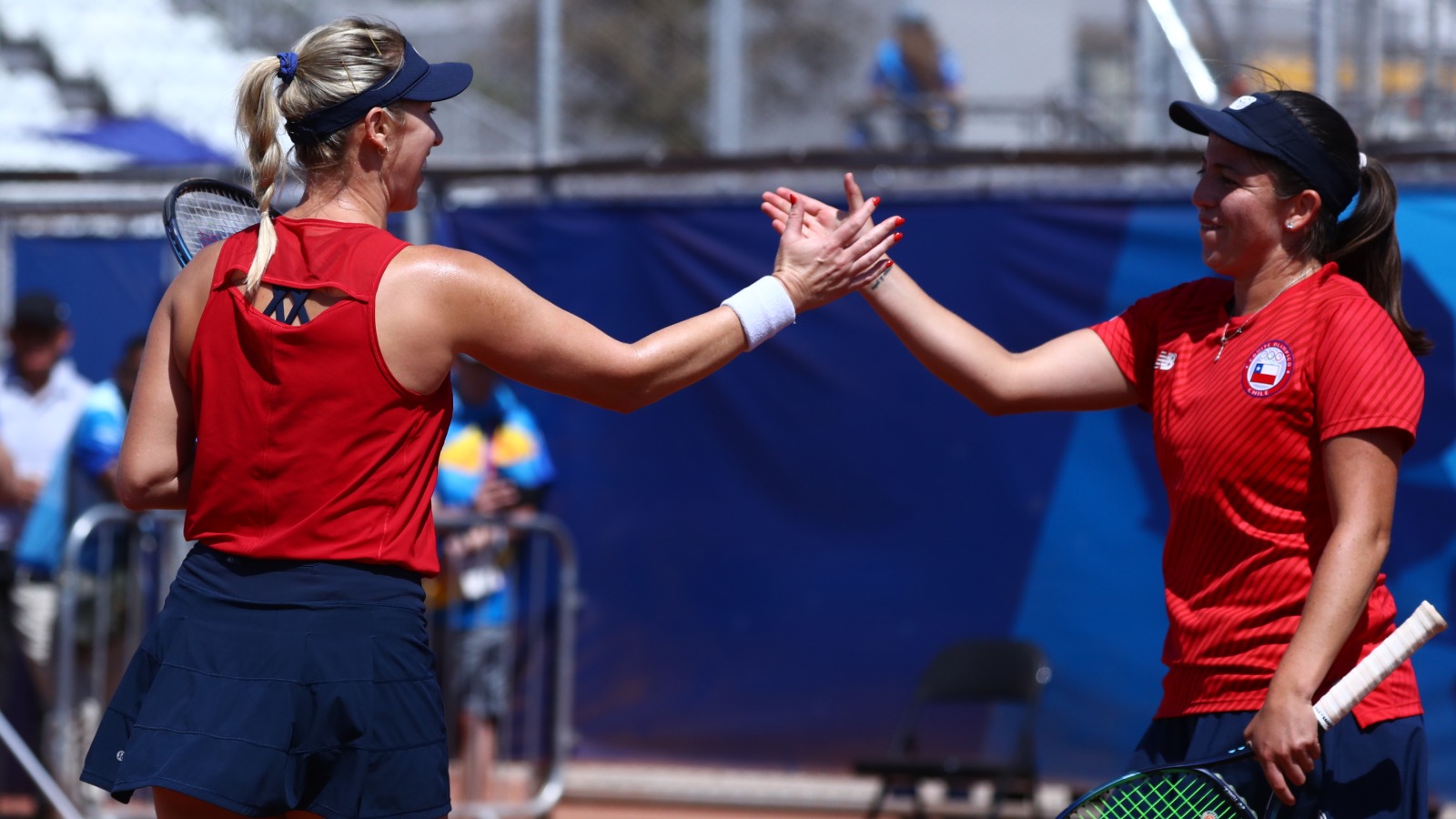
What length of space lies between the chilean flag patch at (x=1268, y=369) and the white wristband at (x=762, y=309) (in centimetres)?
81

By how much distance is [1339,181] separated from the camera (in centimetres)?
292

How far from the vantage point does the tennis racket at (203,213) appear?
2.96 metres

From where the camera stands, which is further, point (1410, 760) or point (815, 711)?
point (815, 711)

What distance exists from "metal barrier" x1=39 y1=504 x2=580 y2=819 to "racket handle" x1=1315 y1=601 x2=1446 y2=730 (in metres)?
3.85

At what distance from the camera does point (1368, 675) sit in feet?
8.54

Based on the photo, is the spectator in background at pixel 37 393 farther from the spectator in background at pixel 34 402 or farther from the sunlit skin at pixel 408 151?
the sunlit skin at pixel 408 151

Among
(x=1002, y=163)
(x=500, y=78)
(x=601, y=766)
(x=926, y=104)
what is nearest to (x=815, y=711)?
(x=601, y=766)

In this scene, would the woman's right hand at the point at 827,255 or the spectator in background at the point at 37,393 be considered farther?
the spectator in background at the point at 37,393

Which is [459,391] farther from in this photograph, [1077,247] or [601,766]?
[1077,247]

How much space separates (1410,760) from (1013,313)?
11.7 feet

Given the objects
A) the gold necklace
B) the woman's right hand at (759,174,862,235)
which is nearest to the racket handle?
the gold necklace

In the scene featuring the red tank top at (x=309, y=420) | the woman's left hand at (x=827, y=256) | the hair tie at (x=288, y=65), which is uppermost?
the hair tie at (x=288, y=65)

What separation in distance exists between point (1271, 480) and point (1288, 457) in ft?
0.16

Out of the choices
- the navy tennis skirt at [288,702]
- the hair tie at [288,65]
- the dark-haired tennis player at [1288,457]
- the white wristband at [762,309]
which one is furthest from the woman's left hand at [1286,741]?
the hair tie at [288,65]
